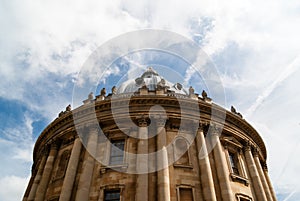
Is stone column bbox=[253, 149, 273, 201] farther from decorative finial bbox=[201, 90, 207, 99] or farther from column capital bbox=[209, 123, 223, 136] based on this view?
decorative finial bbox=[201, 90, 207, 99]

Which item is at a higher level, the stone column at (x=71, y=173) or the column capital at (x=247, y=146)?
the column capital at (x=247, y=146)

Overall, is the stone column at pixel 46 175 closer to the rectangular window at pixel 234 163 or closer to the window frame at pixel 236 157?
the window frame at pixel 236 157

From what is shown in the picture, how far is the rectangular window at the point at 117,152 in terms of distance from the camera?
20672mm

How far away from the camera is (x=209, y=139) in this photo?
22.5 meters

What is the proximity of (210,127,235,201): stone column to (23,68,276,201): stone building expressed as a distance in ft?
0.25

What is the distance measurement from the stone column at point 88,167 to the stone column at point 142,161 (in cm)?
395

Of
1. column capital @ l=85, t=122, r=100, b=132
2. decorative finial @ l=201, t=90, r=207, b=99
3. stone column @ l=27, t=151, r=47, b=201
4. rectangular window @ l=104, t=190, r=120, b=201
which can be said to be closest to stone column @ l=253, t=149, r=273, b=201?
decorative finial @ l=201, t=90, r=207, b=99

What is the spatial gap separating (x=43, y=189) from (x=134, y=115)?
1012cm

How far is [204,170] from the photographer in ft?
64.1

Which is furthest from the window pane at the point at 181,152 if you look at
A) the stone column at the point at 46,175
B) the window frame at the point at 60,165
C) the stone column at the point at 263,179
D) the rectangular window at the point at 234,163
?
the stone column at the point at 46,175

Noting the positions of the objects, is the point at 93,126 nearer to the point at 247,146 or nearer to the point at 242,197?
the point at 242,197

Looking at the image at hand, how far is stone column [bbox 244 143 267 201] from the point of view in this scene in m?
21.7

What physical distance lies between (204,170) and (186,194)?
236 centimetres

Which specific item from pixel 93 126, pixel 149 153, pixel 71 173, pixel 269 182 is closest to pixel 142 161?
pixel 149 153
